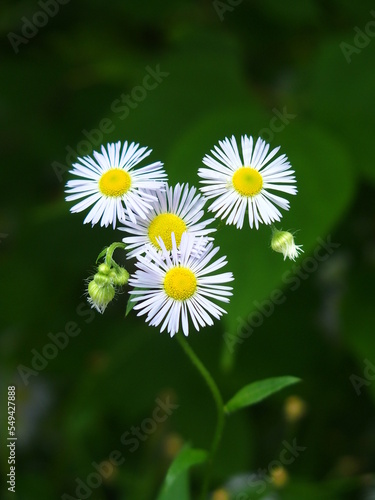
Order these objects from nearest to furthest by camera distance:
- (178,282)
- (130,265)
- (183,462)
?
1. (178,282)
2. (183,462)
3. (130,265)

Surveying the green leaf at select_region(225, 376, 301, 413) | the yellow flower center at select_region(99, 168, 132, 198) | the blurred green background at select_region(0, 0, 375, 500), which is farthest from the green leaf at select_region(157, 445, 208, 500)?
the blurred green background at select_region(0, 0, 375, 500)

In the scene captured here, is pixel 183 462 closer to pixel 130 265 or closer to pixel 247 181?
pixel 247 181

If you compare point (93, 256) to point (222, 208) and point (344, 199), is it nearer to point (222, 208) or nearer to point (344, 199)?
point (344, 199)

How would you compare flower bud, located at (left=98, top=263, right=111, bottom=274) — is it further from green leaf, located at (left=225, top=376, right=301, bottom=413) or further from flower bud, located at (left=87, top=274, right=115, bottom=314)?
green leaf, located at (left=225, top=376, right=301, bottom=413)

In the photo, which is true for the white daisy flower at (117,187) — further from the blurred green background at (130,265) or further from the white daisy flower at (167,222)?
the blurred green background at (130,265)

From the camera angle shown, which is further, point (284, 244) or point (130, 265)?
point (130, 265)

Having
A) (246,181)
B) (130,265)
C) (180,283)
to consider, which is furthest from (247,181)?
(130,265)

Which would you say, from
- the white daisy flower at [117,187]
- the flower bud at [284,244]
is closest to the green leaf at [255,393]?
the flower bud at [284,244]
